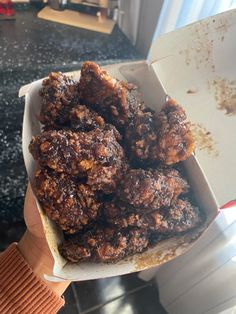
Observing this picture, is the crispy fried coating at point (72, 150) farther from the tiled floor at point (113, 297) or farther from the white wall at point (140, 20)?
the white wall at point (140, 20)

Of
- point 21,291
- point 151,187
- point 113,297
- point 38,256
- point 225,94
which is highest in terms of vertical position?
point 225,94

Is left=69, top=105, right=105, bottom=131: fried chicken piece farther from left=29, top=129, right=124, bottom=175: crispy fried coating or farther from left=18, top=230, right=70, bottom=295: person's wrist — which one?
left=18, top=230, right=70, bottom=295: person's wrist

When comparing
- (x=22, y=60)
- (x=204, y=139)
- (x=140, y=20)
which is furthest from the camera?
(x=140, y=20)

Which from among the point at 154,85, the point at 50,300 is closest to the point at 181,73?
the point at 154,85

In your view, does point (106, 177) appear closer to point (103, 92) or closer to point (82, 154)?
point (82, 154)

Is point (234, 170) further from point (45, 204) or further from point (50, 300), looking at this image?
point (50, 300)

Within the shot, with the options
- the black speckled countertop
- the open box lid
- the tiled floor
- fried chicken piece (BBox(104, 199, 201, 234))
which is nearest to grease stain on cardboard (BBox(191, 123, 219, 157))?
the open box lid

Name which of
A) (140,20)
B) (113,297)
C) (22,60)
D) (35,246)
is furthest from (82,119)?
(140,20)
